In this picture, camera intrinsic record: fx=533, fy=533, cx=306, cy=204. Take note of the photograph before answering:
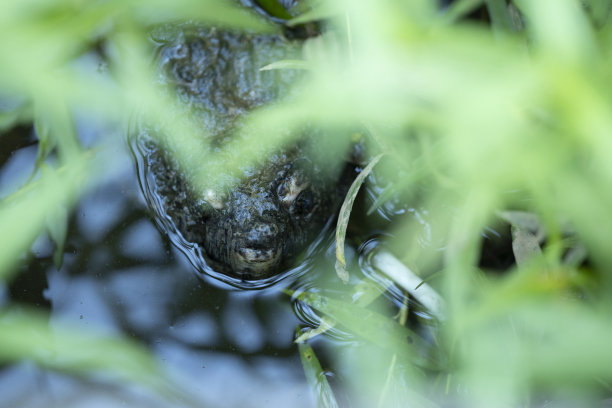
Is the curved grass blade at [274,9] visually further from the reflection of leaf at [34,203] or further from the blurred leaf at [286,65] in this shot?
the reflection of leaf at [34,203]

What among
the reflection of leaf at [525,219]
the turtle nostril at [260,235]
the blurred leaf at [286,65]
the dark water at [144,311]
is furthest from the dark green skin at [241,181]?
the reflection of leaf at [525,219]

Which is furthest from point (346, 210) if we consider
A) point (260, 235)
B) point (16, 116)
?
point (16, 116)

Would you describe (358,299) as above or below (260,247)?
below

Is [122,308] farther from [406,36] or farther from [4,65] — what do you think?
[406,36]

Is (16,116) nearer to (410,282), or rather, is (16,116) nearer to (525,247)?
(410,282)

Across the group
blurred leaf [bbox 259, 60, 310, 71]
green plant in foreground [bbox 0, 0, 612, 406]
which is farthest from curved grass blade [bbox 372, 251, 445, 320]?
blurred leaf [bbox 259, 60, 310, 71]

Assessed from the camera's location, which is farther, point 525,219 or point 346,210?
point 525,219
